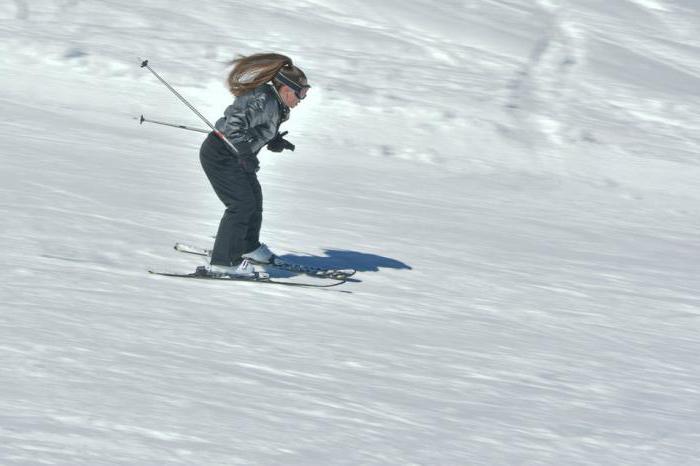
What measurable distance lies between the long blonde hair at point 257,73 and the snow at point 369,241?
1147 millimetres

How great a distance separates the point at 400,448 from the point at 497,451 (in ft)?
1.22

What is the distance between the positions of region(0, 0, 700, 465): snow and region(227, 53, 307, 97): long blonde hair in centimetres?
115

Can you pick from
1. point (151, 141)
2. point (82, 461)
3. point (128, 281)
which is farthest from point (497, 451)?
point (151, 141)

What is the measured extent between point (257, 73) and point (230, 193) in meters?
0.71

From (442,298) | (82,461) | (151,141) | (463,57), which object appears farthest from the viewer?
(463,57)

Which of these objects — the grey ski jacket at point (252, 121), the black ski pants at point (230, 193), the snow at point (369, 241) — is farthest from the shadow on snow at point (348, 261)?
the grey ski jacket at point (252, 121)

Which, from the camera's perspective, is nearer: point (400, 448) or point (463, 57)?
point (400, 448)

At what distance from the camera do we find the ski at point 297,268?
7.45 metres

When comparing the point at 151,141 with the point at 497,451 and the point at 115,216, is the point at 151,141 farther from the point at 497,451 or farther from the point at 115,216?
the point at 497,451

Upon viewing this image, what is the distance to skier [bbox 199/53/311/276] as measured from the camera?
686 cm

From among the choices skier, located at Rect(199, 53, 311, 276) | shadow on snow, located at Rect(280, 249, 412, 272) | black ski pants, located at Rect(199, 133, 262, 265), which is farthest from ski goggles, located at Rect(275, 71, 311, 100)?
shadow on snow, located at Rect(280, 249, 412, 272)

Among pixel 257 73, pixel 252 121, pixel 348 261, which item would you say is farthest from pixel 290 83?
pixel 348 261

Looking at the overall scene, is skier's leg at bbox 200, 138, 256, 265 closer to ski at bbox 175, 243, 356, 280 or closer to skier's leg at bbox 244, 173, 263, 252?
skier's leg at bbox 244, 173, 263, 252

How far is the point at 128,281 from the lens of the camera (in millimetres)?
6512
